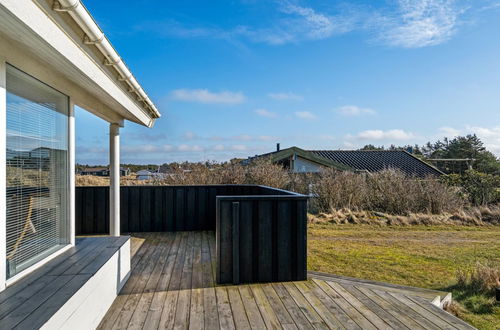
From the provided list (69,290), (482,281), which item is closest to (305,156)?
(482,281)

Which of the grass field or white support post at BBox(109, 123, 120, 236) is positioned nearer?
the grass field

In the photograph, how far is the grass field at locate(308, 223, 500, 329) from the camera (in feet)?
11.3

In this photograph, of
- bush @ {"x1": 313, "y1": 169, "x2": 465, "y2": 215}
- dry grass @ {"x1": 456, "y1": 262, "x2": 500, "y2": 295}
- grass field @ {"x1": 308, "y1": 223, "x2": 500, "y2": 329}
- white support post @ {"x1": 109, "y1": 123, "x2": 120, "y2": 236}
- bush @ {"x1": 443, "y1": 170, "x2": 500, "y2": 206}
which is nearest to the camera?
grass field @ {"x1": 308, "y1": 223, "x2": 500, "y2": 329}

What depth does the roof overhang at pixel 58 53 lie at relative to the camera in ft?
4.60

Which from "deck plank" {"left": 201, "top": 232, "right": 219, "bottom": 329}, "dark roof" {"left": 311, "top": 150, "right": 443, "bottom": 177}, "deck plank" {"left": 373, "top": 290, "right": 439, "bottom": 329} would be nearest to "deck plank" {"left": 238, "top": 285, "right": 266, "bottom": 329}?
"deck plank" {"left": 201, "top": 232, "right": 219, "bottom": 329}

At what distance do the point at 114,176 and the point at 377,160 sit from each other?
14870mm

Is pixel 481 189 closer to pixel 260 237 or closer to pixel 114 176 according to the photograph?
pixel 260 237

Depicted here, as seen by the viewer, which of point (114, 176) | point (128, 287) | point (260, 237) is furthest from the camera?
point (114, 176)

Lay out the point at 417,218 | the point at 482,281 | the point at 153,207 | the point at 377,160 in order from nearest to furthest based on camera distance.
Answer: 1. the point at 482,281
2. the point at 153,207
3. the point at 417,218
4. the point at 377,160

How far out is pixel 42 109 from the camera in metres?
2.44

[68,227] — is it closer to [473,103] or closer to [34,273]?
[34,273]

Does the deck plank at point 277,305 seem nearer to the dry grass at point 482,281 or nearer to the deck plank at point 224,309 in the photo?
the deck plank at point 224,309

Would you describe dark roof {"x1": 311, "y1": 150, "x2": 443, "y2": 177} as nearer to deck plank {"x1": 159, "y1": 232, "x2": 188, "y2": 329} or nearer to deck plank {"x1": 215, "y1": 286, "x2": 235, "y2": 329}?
deck plank {"x1": 159, "y1": 232, "x2": 188, "y2": 329}

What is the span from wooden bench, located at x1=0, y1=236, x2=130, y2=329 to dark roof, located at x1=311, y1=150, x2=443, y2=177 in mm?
13848
